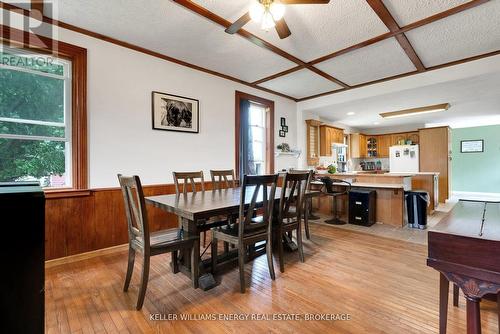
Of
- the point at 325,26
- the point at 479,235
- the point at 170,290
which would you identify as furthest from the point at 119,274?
the point at 325,26

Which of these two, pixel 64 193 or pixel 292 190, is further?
pixel 64 193

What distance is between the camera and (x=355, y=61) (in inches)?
141

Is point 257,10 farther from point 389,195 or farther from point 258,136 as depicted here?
point 389,195

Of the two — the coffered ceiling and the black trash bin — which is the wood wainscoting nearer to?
the coffered ceiling

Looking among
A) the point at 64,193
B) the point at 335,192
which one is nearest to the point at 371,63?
the point at 335,192

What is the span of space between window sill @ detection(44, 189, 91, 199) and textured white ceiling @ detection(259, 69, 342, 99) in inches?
137

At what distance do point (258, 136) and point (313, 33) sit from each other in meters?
2.52

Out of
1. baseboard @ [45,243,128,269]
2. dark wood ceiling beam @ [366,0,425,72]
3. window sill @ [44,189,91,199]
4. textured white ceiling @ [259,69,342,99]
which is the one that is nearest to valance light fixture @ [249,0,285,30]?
dark wood ceiling beam @ [366,0,425,72]

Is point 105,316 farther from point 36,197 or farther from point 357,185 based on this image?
point 357,185

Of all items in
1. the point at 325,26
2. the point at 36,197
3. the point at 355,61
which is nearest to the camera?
the point at 36,197

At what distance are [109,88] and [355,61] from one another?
139 inches

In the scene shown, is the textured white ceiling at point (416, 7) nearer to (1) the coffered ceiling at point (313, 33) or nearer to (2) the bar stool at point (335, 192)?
(1) the coffered ceiling at point (313, 33)

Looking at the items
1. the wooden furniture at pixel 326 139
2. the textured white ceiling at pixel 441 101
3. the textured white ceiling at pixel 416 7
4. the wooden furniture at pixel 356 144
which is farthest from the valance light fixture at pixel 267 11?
the wooden furniture at pixel 356 144

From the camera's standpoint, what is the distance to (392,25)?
2.63 m
